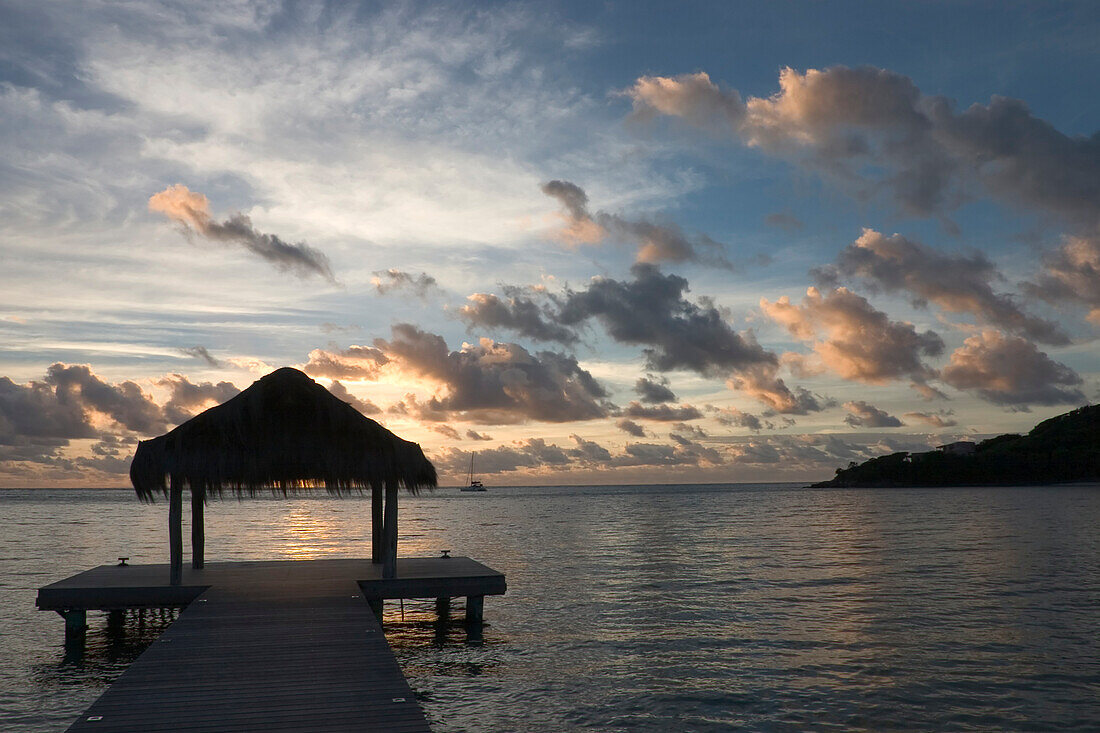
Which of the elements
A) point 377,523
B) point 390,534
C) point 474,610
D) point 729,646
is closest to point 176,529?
point 390,534

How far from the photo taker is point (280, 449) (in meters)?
16.6

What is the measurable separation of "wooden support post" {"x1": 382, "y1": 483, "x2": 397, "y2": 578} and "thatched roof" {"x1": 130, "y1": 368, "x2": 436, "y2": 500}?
0.26m

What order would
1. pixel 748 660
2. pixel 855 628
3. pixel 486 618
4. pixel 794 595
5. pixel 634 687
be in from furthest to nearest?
pixel 794 595 < pixel 486 618 < pixel 855 628 < pixel 748 660 < pixel 634 687

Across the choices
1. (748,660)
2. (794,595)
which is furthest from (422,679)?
(794,595)

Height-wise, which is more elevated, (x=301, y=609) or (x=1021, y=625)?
(x=301, y=609)

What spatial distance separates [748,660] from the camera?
1650 cm

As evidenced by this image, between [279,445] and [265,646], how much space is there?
18.4 ft

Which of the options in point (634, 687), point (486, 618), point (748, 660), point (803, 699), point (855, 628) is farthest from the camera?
point (486, 618)

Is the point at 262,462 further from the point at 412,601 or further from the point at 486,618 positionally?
the point at 412,601

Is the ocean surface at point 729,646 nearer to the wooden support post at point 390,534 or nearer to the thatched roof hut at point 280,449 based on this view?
the wooden support post at point 390,534

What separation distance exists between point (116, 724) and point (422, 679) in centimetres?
783

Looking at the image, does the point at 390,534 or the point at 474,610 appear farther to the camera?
the point at 474,610

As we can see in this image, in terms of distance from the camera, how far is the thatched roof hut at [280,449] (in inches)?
645

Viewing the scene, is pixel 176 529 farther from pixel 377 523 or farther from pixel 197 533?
pixel 377 523
